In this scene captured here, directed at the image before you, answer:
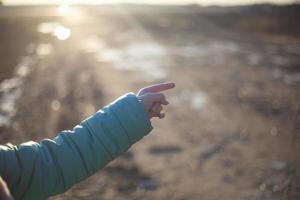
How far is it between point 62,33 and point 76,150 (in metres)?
21.3

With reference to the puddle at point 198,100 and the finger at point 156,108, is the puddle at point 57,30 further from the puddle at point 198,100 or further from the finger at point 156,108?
the finger at point 156,108

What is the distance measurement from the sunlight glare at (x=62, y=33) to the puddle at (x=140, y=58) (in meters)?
3.49

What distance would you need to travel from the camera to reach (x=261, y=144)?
6.27 meters

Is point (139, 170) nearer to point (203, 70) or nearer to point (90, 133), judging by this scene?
point (90, 133)

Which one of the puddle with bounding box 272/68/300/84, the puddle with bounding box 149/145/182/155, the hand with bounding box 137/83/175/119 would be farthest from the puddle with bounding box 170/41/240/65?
the hand with bounding box 137/83/175/119

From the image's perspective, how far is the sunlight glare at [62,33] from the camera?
21344mm

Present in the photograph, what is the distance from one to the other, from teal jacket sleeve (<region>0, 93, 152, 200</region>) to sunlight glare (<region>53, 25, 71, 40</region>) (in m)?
19.0

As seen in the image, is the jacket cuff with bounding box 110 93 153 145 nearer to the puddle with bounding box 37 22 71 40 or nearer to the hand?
the hand

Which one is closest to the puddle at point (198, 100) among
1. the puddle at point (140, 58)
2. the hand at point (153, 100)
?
the puddle at point (140, 58)

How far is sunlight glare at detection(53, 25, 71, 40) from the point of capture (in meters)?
21.3

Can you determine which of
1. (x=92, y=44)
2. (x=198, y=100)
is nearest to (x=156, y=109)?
(x=198, y=100)

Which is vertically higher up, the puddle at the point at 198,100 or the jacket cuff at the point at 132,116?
the jacket cuff at the point at 132,116

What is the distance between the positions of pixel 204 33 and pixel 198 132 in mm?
18566

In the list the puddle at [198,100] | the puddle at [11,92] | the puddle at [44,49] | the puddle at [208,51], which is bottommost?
the puddle at [208,51]
